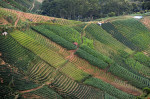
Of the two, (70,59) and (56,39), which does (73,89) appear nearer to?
(70,59)

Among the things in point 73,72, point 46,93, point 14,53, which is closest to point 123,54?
point 73,72

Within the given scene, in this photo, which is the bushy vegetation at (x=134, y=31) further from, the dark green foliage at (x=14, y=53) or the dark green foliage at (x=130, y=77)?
the dark green foliage at (x=14, y=53)

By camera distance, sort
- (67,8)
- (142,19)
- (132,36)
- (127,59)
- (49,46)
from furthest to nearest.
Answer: (67,8), (142,19), (132,36), (127,59), (49,46)

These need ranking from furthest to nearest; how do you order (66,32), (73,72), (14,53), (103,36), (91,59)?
(103,36) → (66,32) → (91,59) → (73,72) → (14,53)

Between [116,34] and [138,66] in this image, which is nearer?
[138,66]

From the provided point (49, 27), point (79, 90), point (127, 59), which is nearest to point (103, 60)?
point (127, 59)

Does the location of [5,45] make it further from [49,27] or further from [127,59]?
[127,59]

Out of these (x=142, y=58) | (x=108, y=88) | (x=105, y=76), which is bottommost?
(x=108, y=88)

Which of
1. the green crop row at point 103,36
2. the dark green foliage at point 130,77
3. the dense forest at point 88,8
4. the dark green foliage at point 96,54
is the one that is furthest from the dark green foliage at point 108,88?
the dense forest at point 88,8
